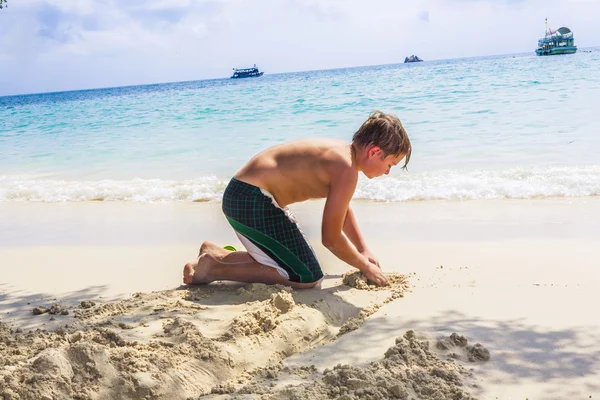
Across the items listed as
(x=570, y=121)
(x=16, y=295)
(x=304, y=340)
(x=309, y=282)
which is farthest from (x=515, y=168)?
(x=16, y=295)

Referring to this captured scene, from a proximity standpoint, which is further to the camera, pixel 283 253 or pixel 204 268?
pixel 204 268

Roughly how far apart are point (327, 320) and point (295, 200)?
809 millimetres

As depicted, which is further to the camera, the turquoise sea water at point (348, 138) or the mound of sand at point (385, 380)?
the turquoise sea water at point (348, 138)

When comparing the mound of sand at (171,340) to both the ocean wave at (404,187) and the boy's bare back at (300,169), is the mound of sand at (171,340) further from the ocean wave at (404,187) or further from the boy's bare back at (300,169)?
the ocean wave at (404,187)

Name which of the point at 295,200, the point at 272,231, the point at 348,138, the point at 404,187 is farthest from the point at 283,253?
the point at 348,138

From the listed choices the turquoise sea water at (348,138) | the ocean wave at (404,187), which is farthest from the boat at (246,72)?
the ocean wave at (404,187)

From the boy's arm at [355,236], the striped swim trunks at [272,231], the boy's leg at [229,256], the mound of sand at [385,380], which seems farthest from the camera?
the boy's arm at [355,236]

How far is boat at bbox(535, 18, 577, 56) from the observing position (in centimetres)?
4943

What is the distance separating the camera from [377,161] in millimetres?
3434

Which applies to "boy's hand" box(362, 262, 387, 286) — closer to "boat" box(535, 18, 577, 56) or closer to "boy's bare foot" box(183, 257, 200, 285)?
"boy's bare foot" box(183, 257, 200, 285)

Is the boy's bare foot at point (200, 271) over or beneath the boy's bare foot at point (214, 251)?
beneath

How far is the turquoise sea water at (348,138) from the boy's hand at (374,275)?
9.63 feet

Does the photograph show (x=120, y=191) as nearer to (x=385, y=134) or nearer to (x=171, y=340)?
(x=385, y=134)

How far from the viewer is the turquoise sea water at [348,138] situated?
23.7 ft
